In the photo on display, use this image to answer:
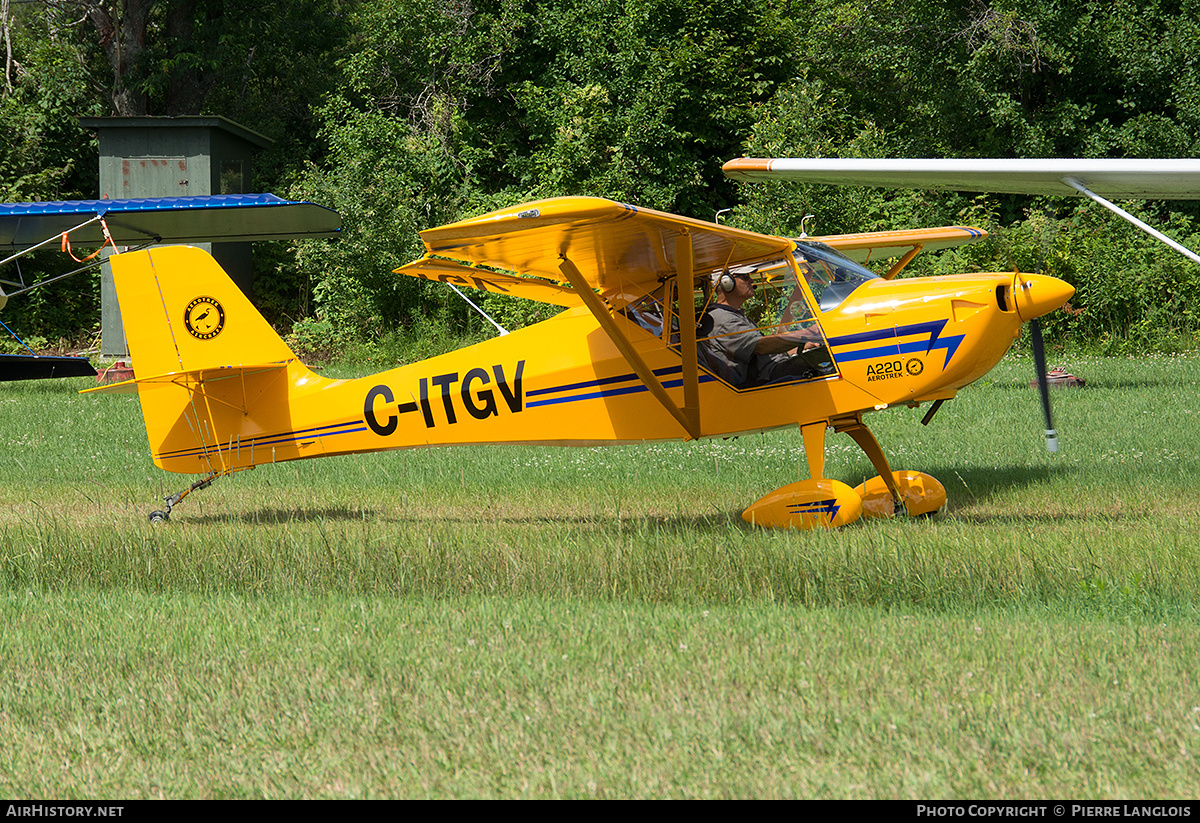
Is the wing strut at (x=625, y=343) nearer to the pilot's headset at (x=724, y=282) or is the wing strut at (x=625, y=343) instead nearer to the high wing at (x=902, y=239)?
the pilot's headset at (x=724, y=282)

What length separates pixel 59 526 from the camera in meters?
6.75

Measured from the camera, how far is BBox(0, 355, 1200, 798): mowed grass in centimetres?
313

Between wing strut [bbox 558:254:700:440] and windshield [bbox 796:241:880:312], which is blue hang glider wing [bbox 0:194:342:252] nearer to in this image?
wing strut [bbox 558:254:700:440]

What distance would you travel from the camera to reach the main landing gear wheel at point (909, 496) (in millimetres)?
7379

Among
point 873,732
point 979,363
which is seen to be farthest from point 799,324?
point 873,732

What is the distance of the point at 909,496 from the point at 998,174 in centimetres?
443

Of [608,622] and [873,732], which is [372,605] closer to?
[608,622]

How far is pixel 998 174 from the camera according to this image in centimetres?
1010

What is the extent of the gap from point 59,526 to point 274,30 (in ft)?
78.0

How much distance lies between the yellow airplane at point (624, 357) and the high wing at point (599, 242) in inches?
0.8

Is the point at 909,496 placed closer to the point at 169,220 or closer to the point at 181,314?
the point at 181,314

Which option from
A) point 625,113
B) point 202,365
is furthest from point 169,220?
point 625,113

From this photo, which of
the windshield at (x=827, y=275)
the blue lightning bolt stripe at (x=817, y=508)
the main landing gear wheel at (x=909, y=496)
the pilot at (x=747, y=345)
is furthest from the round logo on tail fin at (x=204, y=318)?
the main landing gear wheel at (x=909, y=496)

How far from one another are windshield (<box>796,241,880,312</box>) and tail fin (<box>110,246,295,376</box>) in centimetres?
432
